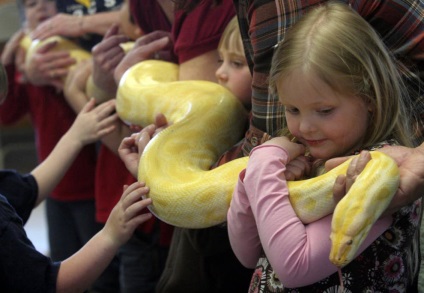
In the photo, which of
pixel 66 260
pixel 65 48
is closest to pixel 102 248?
pixel 66 260

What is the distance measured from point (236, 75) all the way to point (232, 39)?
9 cm

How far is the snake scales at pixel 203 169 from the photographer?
3.10ft

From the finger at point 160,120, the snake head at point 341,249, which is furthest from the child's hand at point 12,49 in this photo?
the snake head at point 341,249

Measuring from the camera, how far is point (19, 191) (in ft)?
5.81

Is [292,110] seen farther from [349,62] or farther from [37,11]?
[37,11]

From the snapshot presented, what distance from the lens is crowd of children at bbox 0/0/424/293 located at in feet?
3.47

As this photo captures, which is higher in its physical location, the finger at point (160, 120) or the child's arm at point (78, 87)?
the finger at point (160, 120)

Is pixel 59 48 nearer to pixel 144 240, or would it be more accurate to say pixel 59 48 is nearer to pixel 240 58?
pixel 144 240

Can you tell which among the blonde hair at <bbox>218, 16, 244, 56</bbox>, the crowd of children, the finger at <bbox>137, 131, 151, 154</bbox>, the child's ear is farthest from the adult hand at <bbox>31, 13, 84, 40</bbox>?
the finger at <bbox>137, 131, 151, 154</bbox>

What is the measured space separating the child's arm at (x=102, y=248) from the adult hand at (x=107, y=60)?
30.8 inches

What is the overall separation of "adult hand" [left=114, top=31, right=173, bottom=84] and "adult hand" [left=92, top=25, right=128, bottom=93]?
0.12 meters

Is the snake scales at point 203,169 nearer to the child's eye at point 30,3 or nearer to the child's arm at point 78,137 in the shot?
the child's arm at point 78,137

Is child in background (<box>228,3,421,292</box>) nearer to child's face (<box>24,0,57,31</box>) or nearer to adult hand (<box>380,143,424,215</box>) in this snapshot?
adult hand (<box>380,143,424,215</box>)

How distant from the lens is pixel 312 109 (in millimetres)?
1102
